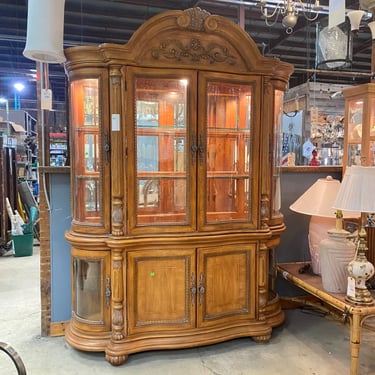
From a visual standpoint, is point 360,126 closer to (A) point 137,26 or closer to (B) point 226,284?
(B) point 226,284

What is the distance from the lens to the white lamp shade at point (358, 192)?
214 centimetres

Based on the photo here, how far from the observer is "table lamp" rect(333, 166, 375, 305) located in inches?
84.9

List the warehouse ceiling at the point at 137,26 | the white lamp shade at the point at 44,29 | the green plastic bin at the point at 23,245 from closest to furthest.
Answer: the white lamp shade at the point at 44,29
the warehouse ceiling at the point at 137,26
the green plastic bin at the point at 23,245

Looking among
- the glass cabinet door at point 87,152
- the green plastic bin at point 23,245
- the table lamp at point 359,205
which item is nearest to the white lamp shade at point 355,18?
the table lamp at point 359,205

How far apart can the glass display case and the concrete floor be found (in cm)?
147

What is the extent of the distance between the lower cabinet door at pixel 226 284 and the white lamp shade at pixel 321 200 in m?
0.52

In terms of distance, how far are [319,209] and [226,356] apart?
1285 mm

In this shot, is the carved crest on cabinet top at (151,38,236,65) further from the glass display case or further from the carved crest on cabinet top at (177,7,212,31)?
the glass display case

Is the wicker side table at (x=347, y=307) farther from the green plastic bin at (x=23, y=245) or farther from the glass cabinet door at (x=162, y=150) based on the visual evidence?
the green plastic bin at (x=23, y=245)

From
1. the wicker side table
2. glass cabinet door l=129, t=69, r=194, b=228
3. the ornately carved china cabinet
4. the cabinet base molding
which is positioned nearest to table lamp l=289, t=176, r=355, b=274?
the wicker side table

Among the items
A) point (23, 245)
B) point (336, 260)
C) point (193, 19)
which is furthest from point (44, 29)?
point (23, 245)

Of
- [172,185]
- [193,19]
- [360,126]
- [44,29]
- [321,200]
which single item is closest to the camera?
[44,29]

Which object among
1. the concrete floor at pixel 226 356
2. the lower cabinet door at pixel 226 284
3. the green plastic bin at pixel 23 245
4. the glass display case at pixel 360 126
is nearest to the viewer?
the concrete floor at pixel 226 356

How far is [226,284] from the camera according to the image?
2.78m
